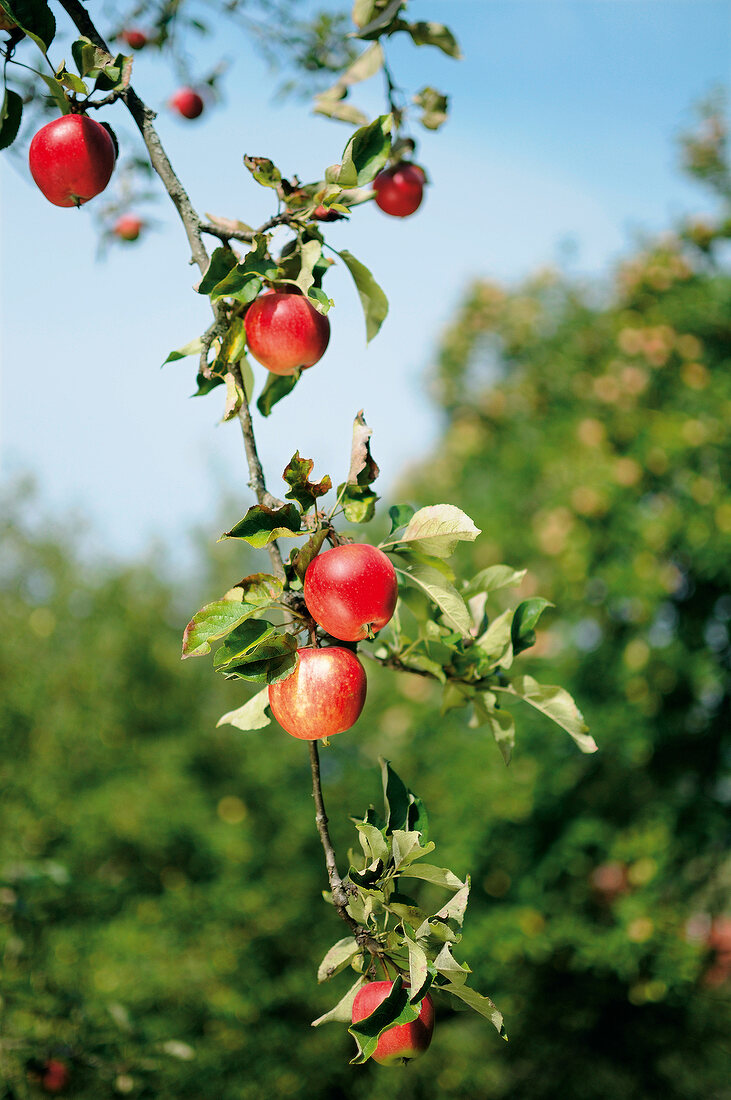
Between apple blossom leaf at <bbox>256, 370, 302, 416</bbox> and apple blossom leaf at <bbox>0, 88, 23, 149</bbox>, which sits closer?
apple blossom leaf at <bbox>0, 88, 23, 149</bbox>

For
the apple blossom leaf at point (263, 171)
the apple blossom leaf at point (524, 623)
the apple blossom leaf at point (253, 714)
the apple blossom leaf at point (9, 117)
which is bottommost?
the apple blossom leaf at point (524, 623)

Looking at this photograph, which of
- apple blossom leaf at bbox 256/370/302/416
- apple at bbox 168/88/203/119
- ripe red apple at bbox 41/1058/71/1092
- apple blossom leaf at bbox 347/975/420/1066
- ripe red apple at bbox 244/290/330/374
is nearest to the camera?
apple blossom leaf at bbox 347/975/420/1066

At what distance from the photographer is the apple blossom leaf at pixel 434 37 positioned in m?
1.22

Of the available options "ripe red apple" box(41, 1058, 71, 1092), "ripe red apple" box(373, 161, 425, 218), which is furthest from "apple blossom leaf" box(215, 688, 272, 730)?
"ripe red apple" box(41, 1058, 71, 1092)

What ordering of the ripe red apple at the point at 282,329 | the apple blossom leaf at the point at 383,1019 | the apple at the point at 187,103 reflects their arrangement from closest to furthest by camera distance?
the apple blossom leaf at the point at 383,1019 < the ripe red apple at the point at 282,329 < the apple at the point at 187,103

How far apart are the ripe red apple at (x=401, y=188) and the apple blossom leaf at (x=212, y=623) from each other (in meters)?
0.86

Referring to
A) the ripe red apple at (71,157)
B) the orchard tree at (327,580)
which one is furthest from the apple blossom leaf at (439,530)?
the ripe red apple at (71,157)

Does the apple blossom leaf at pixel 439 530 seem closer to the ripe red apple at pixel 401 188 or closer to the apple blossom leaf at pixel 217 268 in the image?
the apple blossom leaf at pixel 217 268

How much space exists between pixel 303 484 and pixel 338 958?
1.50ft

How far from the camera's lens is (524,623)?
103cm

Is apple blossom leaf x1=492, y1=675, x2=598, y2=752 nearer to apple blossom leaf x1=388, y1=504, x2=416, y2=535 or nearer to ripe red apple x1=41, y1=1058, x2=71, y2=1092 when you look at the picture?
apple blossom leaf x1=388, y1=504, x2=416, y2=535

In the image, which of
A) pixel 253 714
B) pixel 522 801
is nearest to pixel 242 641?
pixel 253 714

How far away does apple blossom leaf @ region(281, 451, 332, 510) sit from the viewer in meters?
0.75

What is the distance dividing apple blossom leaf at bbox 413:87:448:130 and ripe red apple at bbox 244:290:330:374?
0.58 metres
